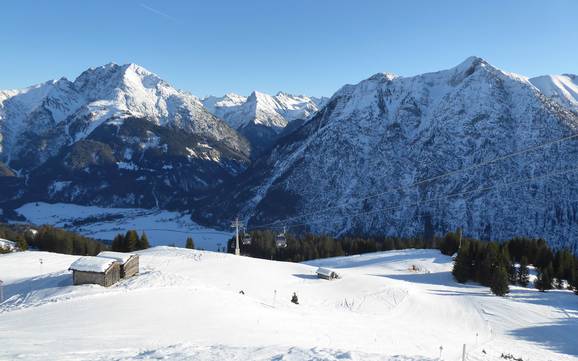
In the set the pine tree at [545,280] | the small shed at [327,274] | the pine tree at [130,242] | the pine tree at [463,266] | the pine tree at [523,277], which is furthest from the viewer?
the pine tree at [130,242]

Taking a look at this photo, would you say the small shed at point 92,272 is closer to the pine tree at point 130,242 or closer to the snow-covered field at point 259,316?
the snow-covered field at point 259,316

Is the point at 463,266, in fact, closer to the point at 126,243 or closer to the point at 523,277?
the point at 523,277

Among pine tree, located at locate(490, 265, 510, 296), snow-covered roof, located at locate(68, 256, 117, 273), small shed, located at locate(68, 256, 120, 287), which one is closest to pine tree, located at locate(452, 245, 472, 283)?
pine tree, located at locate(490, 265, 510, 296)

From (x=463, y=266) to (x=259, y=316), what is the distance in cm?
5132

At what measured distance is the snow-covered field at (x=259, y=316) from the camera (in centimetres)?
2330

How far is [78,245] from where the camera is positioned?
109m

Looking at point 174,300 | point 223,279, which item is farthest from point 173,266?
point 174,300

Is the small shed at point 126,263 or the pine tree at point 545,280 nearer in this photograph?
the small shed at point 126,263

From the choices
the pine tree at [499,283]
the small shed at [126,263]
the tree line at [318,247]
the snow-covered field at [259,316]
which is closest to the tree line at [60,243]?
the snow-covered field at [259,316]

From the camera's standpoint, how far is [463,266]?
252ft

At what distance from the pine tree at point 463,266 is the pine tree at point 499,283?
1076cm

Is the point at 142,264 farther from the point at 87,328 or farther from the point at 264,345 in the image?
the point at 264,345

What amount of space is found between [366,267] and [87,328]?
68289mm

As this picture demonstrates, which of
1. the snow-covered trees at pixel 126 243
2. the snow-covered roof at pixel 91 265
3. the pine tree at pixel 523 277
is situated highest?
the snow-covered roof at pixel 91 265
